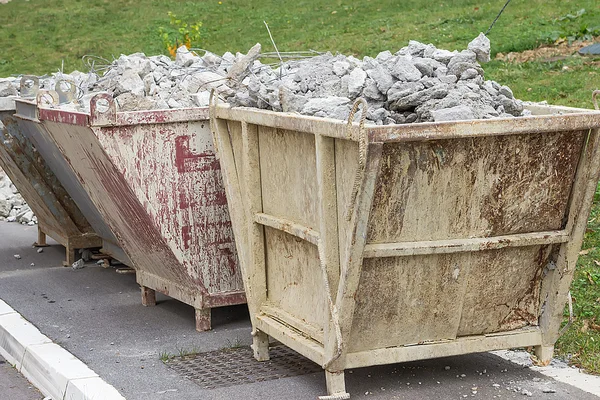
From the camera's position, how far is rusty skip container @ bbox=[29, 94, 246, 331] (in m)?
5.59

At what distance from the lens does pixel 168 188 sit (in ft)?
18.8

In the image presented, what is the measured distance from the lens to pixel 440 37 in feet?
49.3

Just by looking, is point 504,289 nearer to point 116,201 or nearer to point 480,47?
point 480,47

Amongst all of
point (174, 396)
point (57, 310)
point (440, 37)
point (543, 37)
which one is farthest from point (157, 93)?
point (440, 37)

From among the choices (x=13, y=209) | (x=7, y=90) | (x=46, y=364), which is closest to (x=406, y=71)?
(x=46, y=364)

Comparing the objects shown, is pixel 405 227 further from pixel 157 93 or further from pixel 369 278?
pixel 157 93

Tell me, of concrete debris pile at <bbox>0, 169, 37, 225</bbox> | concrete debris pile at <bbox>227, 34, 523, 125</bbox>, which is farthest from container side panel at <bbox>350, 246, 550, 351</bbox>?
concrete debris pile at <bbox>0, 169, 37, 225</bbox>

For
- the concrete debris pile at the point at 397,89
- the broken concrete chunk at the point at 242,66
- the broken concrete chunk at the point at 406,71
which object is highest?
the broken concrete chunk at the point at 406,71

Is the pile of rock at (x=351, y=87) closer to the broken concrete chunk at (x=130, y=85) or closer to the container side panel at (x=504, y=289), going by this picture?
the broken concrete chunk at (x=130, y=85)

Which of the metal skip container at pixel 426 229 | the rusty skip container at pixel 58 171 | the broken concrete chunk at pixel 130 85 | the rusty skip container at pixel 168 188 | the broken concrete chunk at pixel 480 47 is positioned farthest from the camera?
the rusty skip container at pixel 58 171

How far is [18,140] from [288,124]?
3.53 m

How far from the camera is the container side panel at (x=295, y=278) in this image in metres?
4.68

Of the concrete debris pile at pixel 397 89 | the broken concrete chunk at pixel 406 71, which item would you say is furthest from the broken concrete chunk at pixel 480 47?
the broken concrete chunk at pixel 406 71

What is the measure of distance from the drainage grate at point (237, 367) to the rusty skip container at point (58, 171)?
1.63 metres
